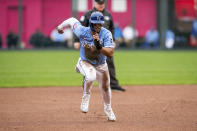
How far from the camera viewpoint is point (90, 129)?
6445 mm

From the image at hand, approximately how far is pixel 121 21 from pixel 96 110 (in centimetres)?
2192

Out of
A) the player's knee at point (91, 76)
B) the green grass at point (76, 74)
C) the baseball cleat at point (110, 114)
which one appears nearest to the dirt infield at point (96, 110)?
the baseball cleat at point (110, 114)

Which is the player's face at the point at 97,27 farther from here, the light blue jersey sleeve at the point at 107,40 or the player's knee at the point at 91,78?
the player's knee at the point at 91,78

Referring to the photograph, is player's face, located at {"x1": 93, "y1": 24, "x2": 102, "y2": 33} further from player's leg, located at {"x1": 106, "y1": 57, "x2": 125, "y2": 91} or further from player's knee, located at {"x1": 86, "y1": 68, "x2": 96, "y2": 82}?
player's leg, located at {"x1": 106, "y1": 57, "x2": 125, "y2": 91}

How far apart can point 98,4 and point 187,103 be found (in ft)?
8.90

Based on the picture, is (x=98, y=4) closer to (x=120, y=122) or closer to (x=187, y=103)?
(x=187, y=103)

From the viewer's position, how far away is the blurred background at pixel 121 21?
93.7ft

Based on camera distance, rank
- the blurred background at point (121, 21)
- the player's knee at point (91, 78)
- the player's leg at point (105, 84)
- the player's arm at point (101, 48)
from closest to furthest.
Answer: the player's arm at point (101, 48), the player's knee at point (91, 78), the player's leg at point (105, 84), the blurred background at point (121, 21)

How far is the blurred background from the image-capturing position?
28562 mm

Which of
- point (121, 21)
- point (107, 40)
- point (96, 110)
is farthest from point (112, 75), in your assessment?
point (121, 21)

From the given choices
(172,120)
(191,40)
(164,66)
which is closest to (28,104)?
(172,120)

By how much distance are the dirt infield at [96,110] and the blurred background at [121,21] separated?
1705 centimetres

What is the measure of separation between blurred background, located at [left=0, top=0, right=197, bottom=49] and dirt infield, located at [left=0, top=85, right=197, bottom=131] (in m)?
17.1

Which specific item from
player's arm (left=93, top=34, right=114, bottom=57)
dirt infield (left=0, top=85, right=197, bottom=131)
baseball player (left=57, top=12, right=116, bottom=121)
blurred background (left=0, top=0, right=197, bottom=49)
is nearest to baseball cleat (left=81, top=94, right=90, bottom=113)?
baseball player (left=57, top=12, right=116, bottom=121)
